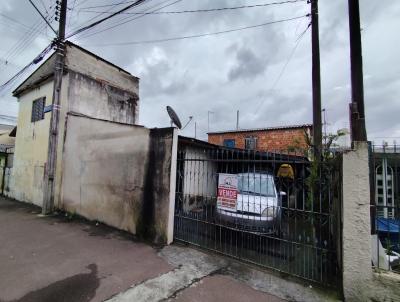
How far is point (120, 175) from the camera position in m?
6.84

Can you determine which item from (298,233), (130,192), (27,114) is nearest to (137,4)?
(130,192)

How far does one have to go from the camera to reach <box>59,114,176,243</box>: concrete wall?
18.8ft

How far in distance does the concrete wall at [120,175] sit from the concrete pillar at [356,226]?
351cm

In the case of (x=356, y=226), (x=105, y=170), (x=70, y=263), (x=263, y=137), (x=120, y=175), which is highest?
(x=263, y=137)

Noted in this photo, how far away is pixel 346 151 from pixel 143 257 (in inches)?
164

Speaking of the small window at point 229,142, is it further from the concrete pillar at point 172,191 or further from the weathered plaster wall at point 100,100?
the concrete pillar at point 172,191

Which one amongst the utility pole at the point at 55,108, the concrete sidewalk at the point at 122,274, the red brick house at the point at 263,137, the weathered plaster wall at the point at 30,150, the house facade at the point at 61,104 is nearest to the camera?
the concrete sidewalk at the point at 122,274

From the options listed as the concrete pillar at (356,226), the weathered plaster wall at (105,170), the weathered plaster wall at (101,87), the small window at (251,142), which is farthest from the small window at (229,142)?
the concrete pillar at (356,226)

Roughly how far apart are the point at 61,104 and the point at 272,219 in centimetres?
902

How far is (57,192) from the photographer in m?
9.45

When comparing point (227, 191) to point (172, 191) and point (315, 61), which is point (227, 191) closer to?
point (172, 191)

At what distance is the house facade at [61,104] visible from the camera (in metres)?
9.87

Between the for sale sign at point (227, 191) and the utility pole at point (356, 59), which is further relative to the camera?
the for sale sign at point (227, 191)

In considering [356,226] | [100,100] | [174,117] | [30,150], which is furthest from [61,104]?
[356,226]
